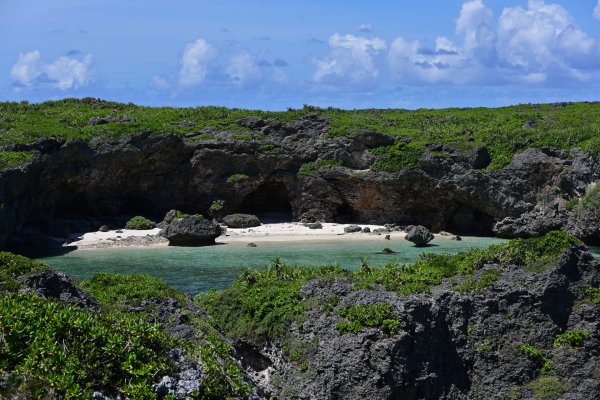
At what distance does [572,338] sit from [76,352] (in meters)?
11.8

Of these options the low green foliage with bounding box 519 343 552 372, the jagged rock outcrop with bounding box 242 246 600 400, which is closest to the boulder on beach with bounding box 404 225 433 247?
the jagged rock outcrop with bounding box 242 246 600 400

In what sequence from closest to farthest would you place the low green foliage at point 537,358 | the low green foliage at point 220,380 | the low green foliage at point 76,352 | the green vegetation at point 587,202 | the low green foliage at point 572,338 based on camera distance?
1. the low green foliage at point 76,352
2. the low green foliage at point 220,380
3. the low green foliage at point 537,358
4. the low green foliage at point 572,338
5. the green vegetation at point 587,202

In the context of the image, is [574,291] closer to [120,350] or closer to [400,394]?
[400,394]

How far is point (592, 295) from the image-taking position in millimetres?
17359

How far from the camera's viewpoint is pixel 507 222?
54875 mm

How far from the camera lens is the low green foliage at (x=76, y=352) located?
879 cm

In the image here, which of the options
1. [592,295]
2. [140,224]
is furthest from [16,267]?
[140,224]

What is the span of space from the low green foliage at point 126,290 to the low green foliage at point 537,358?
8.00 m

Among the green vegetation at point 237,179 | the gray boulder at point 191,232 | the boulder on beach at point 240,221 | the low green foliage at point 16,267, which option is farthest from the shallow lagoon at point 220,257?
the low green foliage at point 16,267

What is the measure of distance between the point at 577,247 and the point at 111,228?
4338 centimetres

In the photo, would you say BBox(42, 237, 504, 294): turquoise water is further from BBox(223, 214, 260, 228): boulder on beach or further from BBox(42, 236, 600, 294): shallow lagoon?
BBox(223, 214, 260, 228): boulder on beach

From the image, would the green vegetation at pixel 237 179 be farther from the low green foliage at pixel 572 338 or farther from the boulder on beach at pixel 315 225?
the low green foliage at pixel 572 338

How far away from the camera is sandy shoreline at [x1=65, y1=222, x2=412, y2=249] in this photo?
5075 centimetres

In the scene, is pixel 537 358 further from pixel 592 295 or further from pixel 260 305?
pixel 260 305
